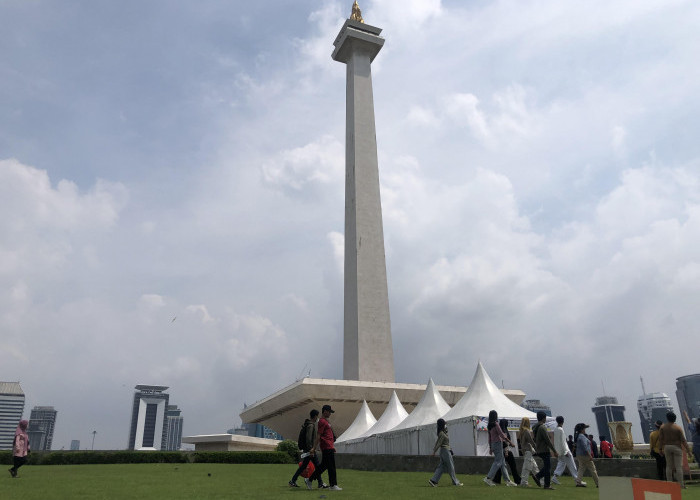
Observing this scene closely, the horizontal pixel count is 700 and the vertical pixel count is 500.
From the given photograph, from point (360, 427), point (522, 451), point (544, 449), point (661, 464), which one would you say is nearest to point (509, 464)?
point (522, 451)

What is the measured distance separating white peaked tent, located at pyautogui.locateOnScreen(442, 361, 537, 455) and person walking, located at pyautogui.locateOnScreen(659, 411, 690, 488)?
6010mm

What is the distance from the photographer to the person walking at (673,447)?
10.8 m

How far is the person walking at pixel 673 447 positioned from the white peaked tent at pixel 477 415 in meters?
6.01

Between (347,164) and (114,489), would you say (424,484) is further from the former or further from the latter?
(347,164)

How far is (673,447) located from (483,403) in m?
8.19

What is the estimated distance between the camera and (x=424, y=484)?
11.8m

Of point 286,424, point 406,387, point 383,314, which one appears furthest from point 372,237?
point 286,424

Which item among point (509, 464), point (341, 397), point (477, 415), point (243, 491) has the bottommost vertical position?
point (243, 491)

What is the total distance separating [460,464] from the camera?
51.4 ft

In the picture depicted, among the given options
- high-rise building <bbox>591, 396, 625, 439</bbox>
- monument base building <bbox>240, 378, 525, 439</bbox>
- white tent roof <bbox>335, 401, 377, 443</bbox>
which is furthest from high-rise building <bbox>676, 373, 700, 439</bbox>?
white tent roof <bbox>335, 401, 377, 443</bbox>

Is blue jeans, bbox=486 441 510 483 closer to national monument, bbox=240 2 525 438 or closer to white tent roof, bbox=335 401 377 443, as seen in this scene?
white tent roof, bbox=335 401 377 443

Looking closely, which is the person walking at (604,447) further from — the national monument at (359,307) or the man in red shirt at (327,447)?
the national monument at (359,307)

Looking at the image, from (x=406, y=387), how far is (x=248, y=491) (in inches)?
1144

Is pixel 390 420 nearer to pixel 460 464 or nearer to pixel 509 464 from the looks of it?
pixel 460 464
